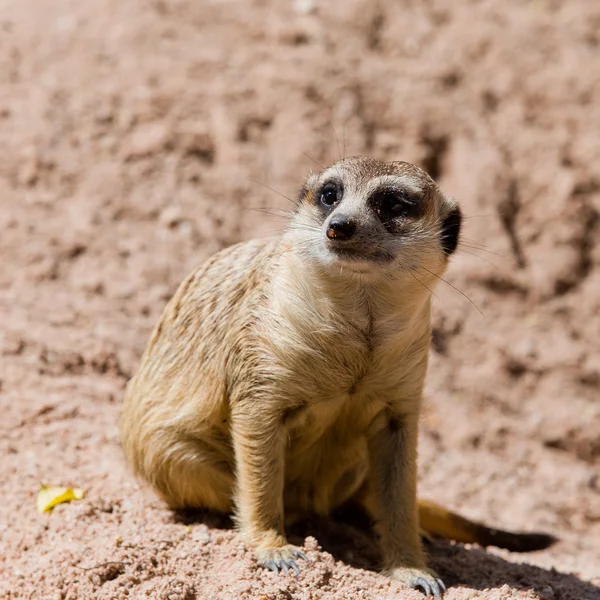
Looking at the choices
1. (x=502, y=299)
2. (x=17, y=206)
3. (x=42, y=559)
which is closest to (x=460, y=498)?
(x=502, y=299)

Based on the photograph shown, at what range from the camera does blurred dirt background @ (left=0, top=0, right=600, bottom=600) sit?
161 inches

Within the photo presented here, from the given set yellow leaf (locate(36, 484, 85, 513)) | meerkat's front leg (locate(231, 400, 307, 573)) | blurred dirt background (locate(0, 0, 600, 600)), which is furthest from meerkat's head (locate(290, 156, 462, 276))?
yellow leaf (locate(36, 484, 85, 513))

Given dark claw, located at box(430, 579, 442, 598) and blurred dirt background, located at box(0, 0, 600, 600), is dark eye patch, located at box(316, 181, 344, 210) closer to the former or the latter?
blurred dirt background, located at box(0, 0, 600, 600)

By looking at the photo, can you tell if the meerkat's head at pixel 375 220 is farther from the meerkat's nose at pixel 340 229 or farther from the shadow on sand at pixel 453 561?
the shadow on sand at pixel 453 561

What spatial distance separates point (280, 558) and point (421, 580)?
0.48 meters

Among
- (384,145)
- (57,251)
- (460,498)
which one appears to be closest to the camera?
(460,498)

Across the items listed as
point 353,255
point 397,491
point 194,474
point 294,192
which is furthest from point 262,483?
point 294,192

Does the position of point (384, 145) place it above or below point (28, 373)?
above

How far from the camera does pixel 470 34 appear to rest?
653cm

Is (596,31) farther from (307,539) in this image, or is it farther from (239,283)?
(307,539)

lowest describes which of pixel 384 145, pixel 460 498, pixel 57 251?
pixel 460 498

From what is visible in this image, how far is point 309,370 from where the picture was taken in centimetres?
294

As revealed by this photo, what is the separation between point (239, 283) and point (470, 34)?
3.96m

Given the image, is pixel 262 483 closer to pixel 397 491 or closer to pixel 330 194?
pixel 397 491
